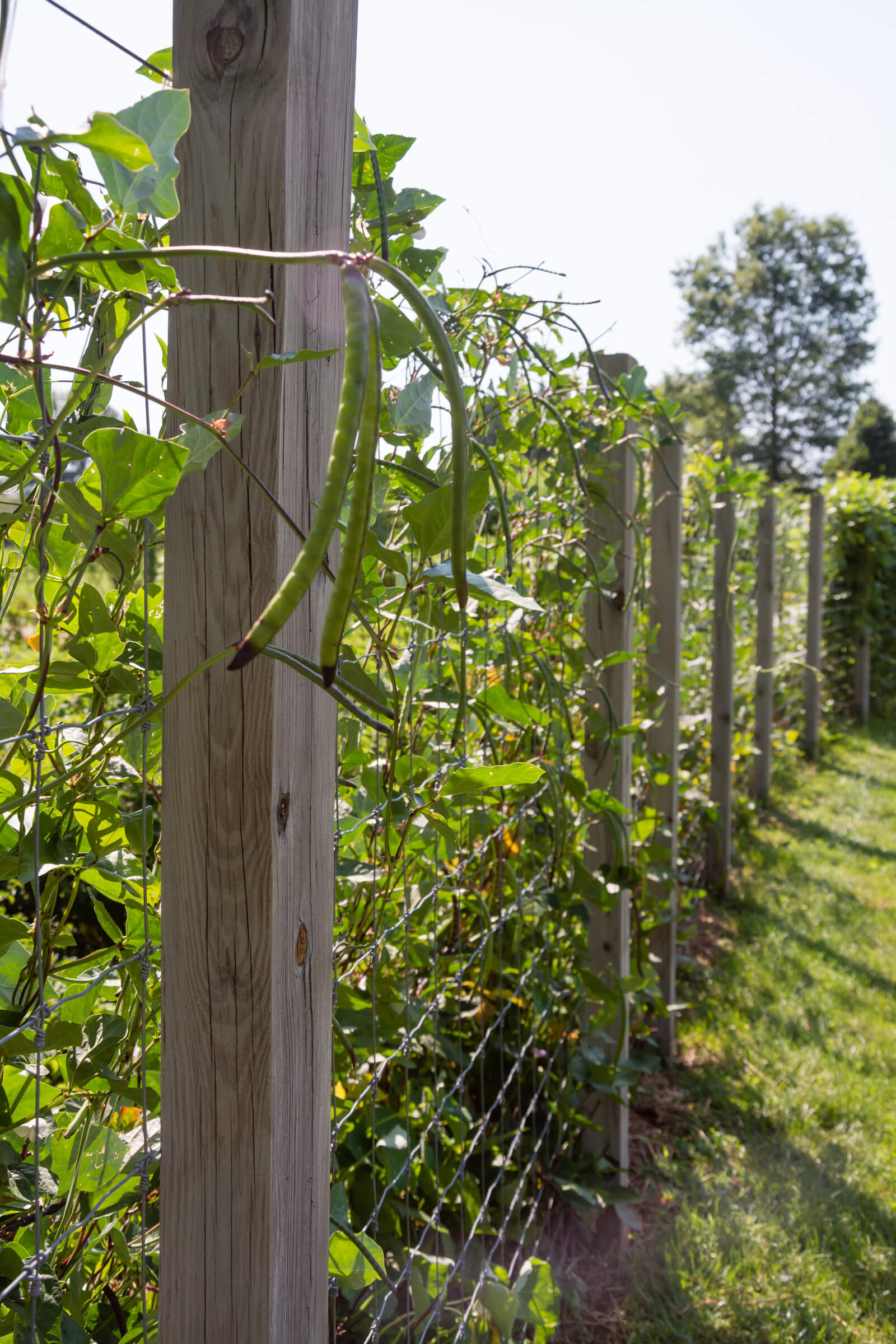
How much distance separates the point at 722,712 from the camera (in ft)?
11.9

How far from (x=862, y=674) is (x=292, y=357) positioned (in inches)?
280

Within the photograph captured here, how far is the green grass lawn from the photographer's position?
5.61ft

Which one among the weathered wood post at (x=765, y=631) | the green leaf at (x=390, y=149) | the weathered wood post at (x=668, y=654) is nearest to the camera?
the green leaf at (x=390, y=149)

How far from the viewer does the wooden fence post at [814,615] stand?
572 cm

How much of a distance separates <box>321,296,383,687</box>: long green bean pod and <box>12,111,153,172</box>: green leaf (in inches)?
4.7

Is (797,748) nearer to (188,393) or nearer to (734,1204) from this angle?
(734,1204)

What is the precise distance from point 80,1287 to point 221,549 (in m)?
0.56

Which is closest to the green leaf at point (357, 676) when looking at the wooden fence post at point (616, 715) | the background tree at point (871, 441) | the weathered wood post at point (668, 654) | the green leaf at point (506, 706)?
the green leaf at point (506, 706)

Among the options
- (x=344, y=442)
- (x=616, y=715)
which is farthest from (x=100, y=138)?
(x=616, y=715)

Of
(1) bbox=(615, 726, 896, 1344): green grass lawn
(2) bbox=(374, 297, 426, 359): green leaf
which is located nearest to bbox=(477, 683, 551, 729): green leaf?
(2) bbox=(374, 297, 426, 359): green leaf

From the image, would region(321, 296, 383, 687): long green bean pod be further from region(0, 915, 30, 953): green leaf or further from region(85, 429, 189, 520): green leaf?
region(0, 915, 30, 953): green leaf

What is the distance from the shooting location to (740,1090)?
95.0 inches

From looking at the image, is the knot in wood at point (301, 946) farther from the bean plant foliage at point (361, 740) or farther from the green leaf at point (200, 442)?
the green leaf at point (200, 442)

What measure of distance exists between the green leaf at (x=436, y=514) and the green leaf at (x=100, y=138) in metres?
0.36
